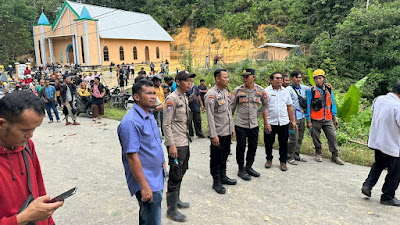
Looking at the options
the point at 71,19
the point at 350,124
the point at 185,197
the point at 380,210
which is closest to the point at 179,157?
the point at 185,197

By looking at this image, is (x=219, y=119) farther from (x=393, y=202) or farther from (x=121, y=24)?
(x=121, y=24)

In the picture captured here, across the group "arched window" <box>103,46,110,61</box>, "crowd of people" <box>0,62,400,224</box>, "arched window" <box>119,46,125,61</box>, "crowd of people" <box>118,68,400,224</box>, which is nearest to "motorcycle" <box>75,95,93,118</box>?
"crowd of people" <box>0,62,400,224</box>

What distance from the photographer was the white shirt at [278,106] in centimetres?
524

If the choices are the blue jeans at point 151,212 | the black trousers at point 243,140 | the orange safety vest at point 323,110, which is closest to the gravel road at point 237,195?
the black trousers at point 243,140

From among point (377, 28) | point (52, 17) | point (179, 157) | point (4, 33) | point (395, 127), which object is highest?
point (52, 17)

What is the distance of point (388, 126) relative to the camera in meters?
3.86

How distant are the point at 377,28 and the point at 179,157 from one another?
18.9 m

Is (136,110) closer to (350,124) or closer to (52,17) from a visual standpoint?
(350,124)

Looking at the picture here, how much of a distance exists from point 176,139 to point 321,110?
328 cm

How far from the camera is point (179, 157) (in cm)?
Result: 379

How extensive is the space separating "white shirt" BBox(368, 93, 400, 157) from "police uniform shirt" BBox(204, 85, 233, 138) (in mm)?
2101

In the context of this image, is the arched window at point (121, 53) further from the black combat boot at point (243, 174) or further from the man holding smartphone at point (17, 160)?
the man holding smartphone at point (17, 160)

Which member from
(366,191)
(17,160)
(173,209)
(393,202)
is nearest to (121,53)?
(173,209)

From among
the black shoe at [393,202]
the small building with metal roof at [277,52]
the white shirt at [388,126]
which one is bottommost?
the black shoe at [393,202]
